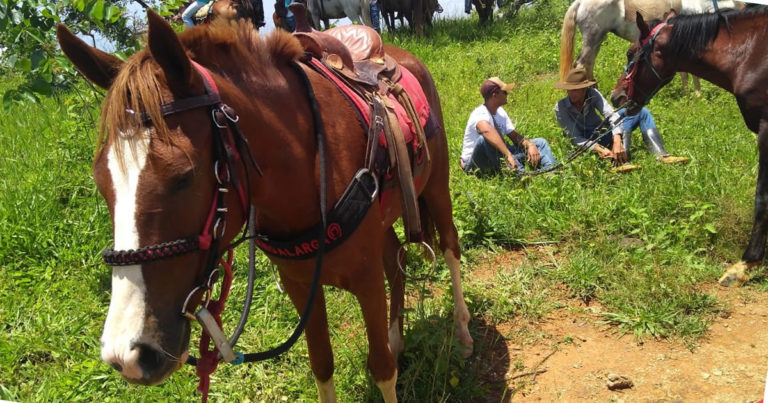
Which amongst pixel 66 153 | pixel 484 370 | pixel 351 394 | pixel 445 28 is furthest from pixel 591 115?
pixel 445 28

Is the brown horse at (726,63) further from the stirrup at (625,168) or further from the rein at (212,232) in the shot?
the rein at (212,232)

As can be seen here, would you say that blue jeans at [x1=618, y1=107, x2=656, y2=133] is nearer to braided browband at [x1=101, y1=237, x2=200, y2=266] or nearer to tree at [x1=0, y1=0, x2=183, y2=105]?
tree at [x1=0, y1=0, x2=183, y2=105]

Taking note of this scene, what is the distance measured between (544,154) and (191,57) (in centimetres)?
428

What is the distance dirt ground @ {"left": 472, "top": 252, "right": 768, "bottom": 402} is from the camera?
2.42 m

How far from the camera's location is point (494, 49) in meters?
9.32

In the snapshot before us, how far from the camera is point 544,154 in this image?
507cm

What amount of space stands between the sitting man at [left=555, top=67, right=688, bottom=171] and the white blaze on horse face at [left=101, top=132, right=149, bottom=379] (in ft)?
15.0

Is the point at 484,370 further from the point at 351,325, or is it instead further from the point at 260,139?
the point at 260,139

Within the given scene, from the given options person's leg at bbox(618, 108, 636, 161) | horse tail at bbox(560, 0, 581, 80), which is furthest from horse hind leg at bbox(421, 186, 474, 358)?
horse tail at bbox(560, 0, 581, 80)

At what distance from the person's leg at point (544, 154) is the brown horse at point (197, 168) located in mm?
3501

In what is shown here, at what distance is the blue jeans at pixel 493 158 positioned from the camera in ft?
16.2

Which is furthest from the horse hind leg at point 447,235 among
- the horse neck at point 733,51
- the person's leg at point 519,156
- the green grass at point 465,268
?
the horse neck at point 733,51

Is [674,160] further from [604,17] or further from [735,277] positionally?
[604,17]

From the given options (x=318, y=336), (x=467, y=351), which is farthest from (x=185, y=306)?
(x=467, y=351)
